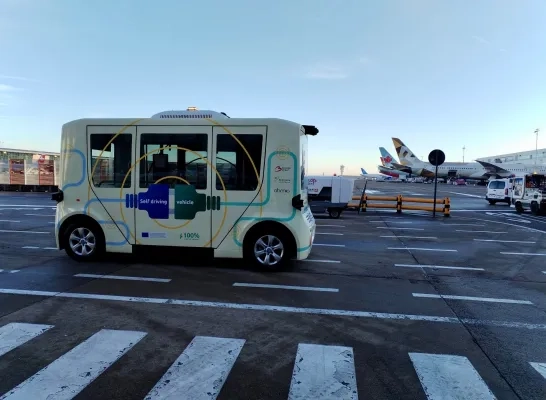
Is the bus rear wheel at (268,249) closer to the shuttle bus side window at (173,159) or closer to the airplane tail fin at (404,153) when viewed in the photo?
the shuttle bus side window at (173,159)

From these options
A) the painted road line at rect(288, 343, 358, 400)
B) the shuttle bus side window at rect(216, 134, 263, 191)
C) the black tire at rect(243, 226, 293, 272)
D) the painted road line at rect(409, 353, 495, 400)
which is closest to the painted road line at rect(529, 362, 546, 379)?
the painted road line at rect(409, 353, 495, 400)

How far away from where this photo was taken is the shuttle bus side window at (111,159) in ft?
24.5

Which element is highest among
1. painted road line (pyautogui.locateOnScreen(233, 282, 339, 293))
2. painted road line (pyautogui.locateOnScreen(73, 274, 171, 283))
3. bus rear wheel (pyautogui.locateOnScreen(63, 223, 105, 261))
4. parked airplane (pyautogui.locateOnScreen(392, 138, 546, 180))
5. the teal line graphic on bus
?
parked airplane (pyautogui.locateOnScreen(392, 138, 546, 180))

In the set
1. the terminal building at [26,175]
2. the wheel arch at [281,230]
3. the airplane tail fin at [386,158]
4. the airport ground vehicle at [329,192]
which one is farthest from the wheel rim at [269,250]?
the airplane tail fin at [386,158]

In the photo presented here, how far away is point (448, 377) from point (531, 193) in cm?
2054

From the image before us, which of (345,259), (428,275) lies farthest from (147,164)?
(428,275)

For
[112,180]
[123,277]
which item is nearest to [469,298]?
[123,277]

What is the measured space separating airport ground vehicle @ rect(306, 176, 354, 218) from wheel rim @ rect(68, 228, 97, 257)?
10.6m

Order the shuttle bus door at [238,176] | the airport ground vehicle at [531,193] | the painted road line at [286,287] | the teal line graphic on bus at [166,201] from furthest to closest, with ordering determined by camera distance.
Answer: the airport ground vehicle at [531,193] < the teal line graphic on bus at [166,201] < the shuttle bus door at [238,176] < the painted road line at [286,287]

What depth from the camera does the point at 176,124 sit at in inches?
287

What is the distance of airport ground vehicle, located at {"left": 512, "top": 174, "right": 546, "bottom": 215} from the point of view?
19.7 meters

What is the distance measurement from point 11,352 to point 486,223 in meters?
16.9

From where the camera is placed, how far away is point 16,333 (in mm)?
4410

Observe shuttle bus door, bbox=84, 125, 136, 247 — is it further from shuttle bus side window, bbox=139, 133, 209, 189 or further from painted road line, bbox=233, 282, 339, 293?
painted road line, bbox=233, 282, 339, 293
